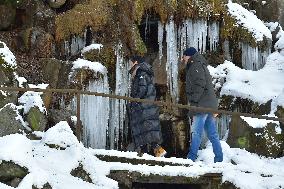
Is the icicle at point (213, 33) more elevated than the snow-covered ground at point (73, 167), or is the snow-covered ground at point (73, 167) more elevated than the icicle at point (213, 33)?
the icicle at point (213, 33)

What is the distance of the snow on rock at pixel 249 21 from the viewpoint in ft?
42.2

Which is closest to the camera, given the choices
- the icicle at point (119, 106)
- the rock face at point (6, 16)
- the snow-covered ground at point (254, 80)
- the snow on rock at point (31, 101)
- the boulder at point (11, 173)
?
the boulder at point (11, 173)

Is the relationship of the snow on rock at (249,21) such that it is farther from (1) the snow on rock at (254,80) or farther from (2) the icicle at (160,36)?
(2) the icicle at (160,36)

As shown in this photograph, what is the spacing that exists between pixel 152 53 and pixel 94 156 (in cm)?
641

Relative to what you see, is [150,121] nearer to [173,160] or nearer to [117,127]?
[173,160]

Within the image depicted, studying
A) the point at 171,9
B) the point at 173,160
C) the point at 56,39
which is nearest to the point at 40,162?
the point at 173,160

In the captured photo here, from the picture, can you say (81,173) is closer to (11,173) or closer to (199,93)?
(11,173)

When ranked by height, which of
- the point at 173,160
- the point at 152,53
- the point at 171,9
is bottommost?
the point at 173,160

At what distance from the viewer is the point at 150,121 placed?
333 inches

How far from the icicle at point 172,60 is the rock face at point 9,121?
422cm

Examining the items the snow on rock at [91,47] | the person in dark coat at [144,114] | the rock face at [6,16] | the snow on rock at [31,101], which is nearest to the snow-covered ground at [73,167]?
the person in dark coat at [144,114]

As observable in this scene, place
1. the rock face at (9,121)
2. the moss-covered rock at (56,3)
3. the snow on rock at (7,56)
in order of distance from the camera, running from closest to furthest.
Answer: the rock face at (9,121) → the snow on rock at (7,56) → the moss-covered rock at (56,3)

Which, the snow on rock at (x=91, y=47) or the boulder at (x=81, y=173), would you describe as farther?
the snow on rock at (x=91, y=47)

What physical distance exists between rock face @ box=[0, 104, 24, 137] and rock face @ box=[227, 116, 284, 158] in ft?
14.2
